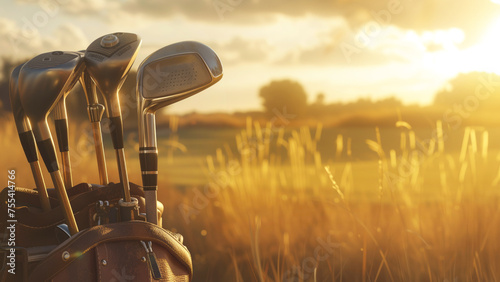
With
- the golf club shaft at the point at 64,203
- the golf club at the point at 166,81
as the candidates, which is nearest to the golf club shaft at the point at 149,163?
the golf club at the point at 166,81

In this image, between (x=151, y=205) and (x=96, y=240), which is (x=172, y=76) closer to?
(x=151, y=205)

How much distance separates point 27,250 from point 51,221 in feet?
0.46

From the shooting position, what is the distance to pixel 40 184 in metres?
1.96

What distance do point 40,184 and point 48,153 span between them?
146 millimetres

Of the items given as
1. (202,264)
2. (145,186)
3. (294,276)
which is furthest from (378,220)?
(145,186)

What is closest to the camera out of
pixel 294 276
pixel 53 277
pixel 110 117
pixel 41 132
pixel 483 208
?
pixel 53 277

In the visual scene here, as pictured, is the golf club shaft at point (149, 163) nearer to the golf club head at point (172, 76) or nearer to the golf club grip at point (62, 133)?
Result: the golf club head at point (172, 76)

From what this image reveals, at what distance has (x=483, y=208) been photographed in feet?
9.73

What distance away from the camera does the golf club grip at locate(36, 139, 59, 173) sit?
6.14 feet

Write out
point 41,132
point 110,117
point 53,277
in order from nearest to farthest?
1. point 53,277
2. point 41,132
3. point 110,117

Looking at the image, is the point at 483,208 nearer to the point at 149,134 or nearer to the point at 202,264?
the point at 202,264

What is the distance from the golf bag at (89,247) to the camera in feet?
5.79

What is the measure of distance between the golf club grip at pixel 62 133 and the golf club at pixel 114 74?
8.9 inches

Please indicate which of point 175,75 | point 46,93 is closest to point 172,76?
point 175,75
